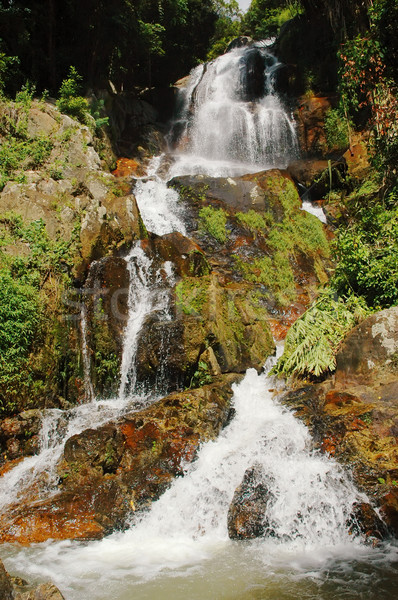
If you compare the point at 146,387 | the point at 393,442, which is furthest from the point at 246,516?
the point at 146,387

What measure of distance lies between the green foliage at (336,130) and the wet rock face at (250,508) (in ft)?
50.3

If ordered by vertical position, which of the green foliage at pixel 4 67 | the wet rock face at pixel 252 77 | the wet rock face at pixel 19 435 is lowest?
the wet rock face at pixel 19 435

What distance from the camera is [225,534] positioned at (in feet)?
16.5

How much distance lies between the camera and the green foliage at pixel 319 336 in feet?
25.6

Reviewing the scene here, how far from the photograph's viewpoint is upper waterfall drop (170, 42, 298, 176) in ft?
61.6

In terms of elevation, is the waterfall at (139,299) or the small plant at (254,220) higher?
the small plant at (254,220)

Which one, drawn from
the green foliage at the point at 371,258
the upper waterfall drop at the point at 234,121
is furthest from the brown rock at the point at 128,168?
the green foliage at the point at 371,258

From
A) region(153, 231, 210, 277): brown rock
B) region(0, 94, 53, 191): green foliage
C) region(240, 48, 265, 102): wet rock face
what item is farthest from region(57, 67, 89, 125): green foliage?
region(240, 48, 265, 102): wet rock face

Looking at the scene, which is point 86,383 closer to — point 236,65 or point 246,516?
point 246,516

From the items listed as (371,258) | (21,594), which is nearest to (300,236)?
(371,258)

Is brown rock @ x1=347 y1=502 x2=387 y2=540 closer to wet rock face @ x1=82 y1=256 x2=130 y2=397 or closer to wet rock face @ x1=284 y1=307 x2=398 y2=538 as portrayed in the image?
wet rock face @ x1=284 y1=307 x2=398 y2=538

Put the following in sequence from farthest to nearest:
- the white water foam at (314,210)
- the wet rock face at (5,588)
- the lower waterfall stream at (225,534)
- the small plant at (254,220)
Result: 1. the white water foam at (314,210)
2. the small plant at (254,220)
3. the lower waterfall stream at (225,534)
4. the wet rock face at (5,588)

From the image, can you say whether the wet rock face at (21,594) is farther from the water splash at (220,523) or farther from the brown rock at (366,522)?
the brown rock at (366,522)

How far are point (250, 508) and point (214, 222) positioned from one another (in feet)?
32.2
